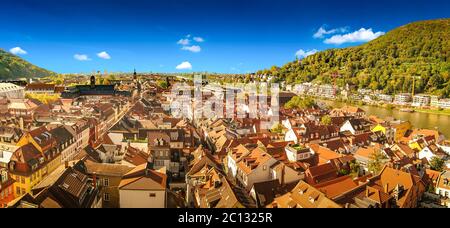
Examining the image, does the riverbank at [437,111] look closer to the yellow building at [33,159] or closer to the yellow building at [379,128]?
the yellow building at [379,128]

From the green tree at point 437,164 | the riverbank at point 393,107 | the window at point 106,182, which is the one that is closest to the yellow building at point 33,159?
the window at point 106,182

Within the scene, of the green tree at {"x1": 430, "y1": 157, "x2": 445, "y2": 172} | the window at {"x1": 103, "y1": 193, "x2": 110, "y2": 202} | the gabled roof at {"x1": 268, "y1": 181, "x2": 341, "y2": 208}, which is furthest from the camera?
the green tree at {"x1": 430, "y1": 157, "x2": 445, "y2": 172}

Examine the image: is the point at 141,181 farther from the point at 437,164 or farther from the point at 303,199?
the point at 437,164

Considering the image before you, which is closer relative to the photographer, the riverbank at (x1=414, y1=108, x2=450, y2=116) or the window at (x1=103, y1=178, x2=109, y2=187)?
the window at (x1=103, y1=178, x2=109, y2=187)

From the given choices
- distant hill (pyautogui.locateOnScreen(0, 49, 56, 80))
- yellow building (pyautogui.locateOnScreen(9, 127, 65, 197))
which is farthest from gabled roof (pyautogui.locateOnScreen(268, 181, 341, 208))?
distant hill (pyautogui.locateOnScreen(0, 49, 56, 80))

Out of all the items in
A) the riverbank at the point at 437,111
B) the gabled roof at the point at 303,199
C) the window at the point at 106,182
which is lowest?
the gabled roof at the point at 303,199

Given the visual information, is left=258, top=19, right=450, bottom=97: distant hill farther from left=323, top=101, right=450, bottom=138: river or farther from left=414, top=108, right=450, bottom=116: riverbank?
left=323, top=101, right=450, bottom=138: river

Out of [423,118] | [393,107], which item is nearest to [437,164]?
[423,118]

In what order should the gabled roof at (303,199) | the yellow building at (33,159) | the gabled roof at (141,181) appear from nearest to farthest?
the gabled roof at (141,181) → the gabled roof at (303,199) → the yellow building at (33,159)
